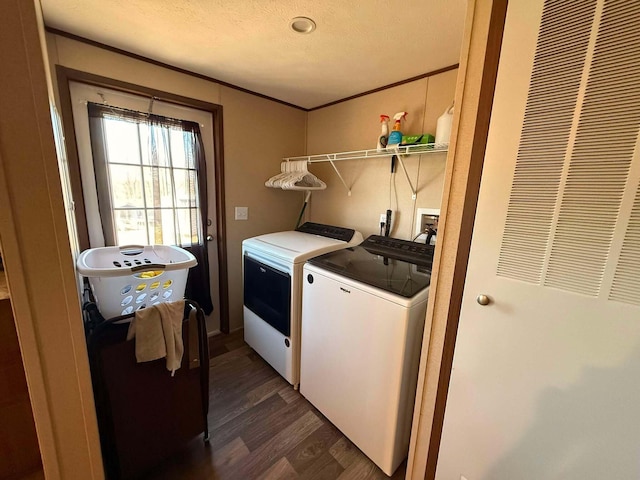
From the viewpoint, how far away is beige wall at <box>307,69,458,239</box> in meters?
1.78

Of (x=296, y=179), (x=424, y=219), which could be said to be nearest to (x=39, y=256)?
(x=296, y=179)

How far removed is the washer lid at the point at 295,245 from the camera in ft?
5.59

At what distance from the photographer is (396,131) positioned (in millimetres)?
1781

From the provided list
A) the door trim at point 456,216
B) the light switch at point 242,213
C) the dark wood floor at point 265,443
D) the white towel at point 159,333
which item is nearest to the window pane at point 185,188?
the light switch at point 242,213

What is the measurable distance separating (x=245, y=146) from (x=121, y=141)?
893mm

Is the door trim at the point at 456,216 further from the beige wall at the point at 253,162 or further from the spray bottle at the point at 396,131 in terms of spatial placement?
the beige wall at the point at 253,162

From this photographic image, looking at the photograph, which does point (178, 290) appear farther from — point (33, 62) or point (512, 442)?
point (512, 442)

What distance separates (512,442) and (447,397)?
0.21 m

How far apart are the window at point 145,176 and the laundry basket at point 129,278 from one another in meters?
0.47

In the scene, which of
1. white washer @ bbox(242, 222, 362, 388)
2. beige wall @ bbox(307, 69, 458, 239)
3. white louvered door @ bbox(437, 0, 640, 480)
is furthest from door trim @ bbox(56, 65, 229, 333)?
white louvered door @ bbox(437, 0, 640, 480)

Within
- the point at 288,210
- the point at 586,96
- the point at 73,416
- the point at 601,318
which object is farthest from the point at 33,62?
the point at 288,210

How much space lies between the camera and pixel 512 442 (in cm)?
83

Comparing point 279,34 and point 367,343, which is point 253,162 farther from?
point 367,343

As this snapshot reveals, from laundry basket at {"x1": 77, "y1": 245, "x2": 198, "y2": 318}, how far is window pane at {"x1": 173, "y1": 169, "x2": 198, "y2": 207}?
Answer: 669 mm
